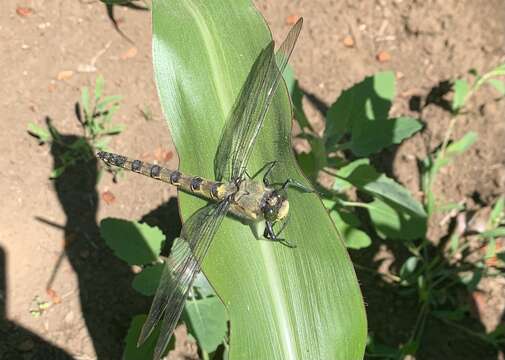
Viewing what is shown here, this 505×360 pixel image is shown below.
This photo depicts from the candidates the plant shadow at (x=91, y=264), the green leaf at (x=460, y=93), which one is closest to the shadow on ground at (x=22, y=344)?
the plant shadow at (x=91, y=264)

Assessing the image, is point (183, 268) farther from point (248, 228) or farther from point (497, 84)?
point (497, 84)

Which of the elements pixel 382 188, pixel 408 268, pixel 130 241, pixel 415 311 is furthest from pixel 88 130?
pixel 415 311

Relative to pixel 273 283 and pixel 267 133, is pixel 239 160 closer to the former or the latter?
pixel 267 133

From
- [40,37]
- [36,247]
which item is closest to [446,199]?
[36,247]

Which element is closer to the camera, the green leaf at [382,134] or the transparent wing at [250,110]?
the transparent wing at [250,110]

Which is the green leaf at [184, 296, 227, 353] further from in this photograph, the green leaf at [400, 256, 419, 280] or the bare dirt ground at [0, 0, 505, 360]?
the green leaf at [400, 256, 419, 280]

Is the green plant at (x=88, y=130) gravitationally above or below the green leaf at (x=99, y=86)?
below

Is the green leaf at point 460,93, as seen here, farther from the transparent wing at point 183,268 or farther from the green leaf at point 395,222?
the transparent wing at point 183,268
